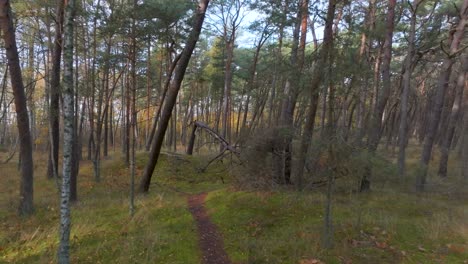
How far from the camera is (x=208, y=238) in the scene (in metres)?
8.07

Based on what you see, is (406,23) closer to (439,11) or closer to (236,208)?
(439,11)

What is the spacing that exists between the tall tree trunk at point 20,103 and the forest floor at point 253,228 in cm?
76

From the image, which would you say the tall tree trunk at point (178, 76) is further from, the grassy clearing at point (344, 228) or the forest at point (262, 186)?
the grassy clearing at point (344, 228)

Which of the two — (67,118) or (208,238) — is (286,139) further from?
(67,118)

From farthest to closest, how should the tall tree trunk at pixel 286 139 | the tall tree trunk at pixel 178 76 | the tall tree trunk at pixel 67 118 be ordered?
the tall tree trunk at pixel 178 76 < the tall tree trunk at pixel 286 139 < the tall tree trunk at pixel 67 118

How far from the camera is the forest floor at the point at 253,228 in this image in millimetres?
6930

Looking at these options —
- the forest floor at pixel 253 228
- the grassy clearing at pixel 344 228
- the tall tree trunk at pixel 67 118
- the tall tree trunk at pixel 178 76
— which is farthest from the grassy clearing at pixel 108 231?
the tall tree trunk at pixel 178 76

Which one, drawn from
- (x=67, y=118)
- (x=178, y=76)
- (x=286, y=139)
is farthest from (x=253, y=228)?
(x=178, y=76)

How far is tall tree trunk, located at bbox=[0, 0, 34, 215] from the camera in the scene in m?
9.69

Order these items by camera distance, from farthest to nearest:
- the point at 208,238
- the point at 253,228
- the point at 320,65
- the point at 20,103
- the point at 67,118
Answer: the point at 20,103 < the point at 253,228 < the point at 208,238 < the point at 320,65 < the point at 67,118

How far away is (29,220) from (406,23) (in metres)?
20.2

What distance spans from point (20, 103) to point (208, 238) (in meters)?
7.21

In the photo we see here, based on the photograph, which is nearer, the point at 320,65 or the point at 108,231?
the point at 320,65

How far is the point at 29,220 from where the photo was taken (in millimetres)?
10016
